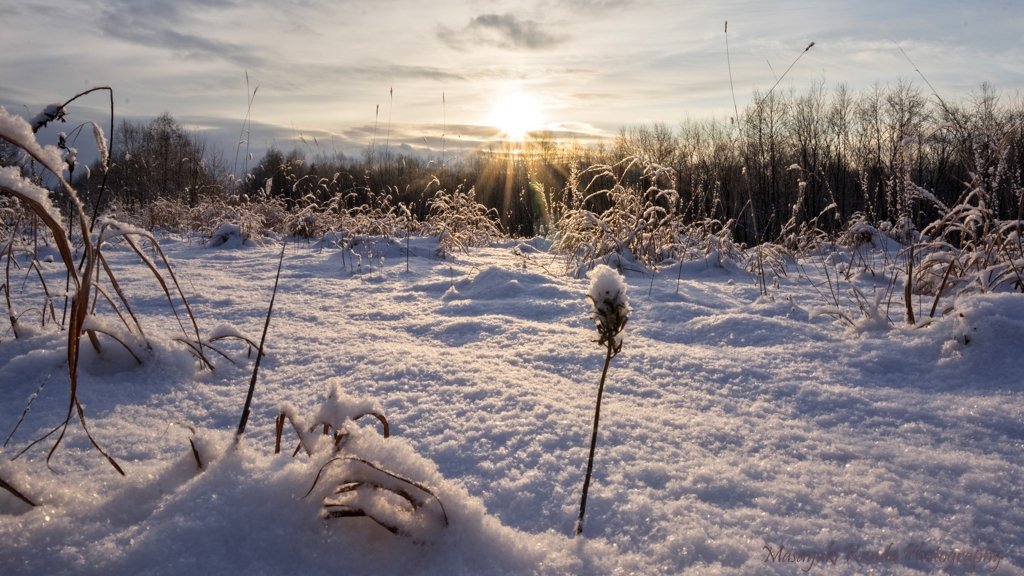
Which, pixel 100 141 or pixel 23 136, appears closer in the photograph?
pixel 23 136

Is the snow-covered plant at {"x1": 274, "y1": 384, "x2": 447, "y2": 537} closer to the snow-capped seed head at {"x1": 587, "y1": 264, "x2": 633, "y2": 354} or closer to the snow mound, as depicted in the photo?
the snow-capped seed head at {"x1": 587, "y1": 264, "x2": 633, "y2": 354}

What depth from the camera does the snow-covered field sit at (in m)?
0.67

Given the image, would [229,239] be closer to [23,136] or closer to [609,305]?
[23,136]

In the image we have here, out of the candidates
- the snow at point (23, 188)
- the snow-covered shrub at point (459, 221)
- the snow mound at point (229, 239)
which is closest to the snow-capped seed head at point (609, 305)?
the snow at point (23, 188)

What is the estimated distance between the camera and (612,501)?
872mm

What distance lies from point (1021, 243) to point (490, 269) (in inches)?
102

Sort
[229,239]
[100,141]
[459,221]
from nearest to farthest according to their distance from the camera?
[100,141], [229,239], [459,221]

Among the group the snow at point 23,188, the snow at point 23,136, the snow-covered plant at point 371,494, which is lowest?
the snow-covered plant at point 371,494

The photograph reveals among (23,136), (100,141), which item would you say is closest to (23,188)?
(23,136)

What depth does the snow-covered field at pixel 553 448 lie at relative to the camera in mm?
667

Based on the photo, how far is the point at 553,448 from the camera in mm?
1065

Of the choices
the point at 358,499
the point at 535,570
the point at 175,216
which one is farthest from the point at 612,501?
the point at 175,216

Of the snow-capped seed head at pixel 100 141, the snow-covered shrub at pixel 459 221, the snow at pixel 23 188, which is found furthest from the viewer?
the snow-covered shrub at pixel 459 221

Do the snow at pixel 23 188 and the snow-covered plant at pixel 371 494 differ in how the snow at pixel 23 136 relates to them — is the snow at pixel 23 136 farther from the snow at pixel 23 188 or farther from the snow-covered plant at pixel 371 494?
the snow-covered plant at pixel 371 494
